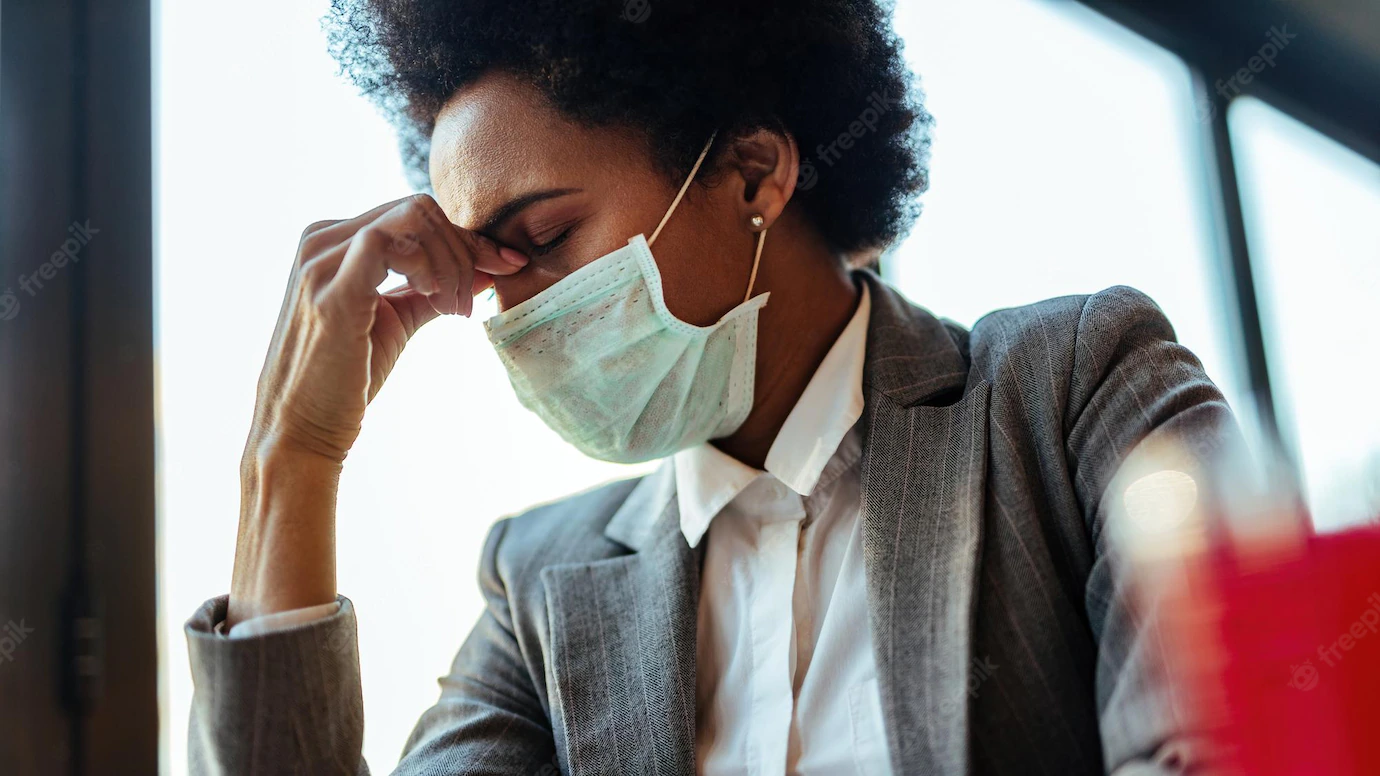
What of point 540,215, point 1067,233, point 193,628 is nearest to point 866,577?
point 540,215

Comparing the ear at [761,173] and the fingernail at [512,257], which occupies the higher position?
the ear at [761,173]

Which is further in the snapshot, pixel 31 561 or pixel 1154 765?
pixel 31 561

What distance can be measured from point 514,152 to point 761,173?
0.32 metres

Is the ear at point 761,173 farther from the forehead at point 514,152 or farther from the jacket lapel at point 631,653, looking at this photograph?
the jacket lapel at point 631,653

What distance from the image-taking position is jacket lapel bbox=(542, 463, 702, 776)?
3.86 ft

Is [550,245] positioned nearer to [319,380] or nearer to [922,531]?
[319,380]

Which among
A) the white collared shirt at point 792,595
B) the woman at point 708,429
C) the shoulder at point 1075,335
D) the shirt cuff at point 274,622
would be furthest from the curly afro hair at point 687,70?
the shirt cuff at point 274,622

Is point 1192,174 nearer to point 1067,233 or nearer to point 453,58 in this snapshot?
point 1067,233

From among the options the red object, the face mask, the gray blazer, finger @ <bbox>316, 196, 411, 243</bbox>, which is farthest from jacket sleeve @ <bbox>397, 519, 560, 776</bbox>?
the red object

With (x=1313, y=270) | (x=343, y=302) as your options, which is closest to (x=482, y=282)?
(x=343, y=302)

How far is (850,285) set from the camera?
1413 mm

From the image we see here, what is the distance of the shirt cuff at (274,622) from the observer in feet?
3.52

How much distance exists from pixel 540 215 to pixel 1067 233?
3.68ft

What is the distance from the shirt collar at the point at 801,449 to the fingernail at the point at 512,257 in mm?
348
